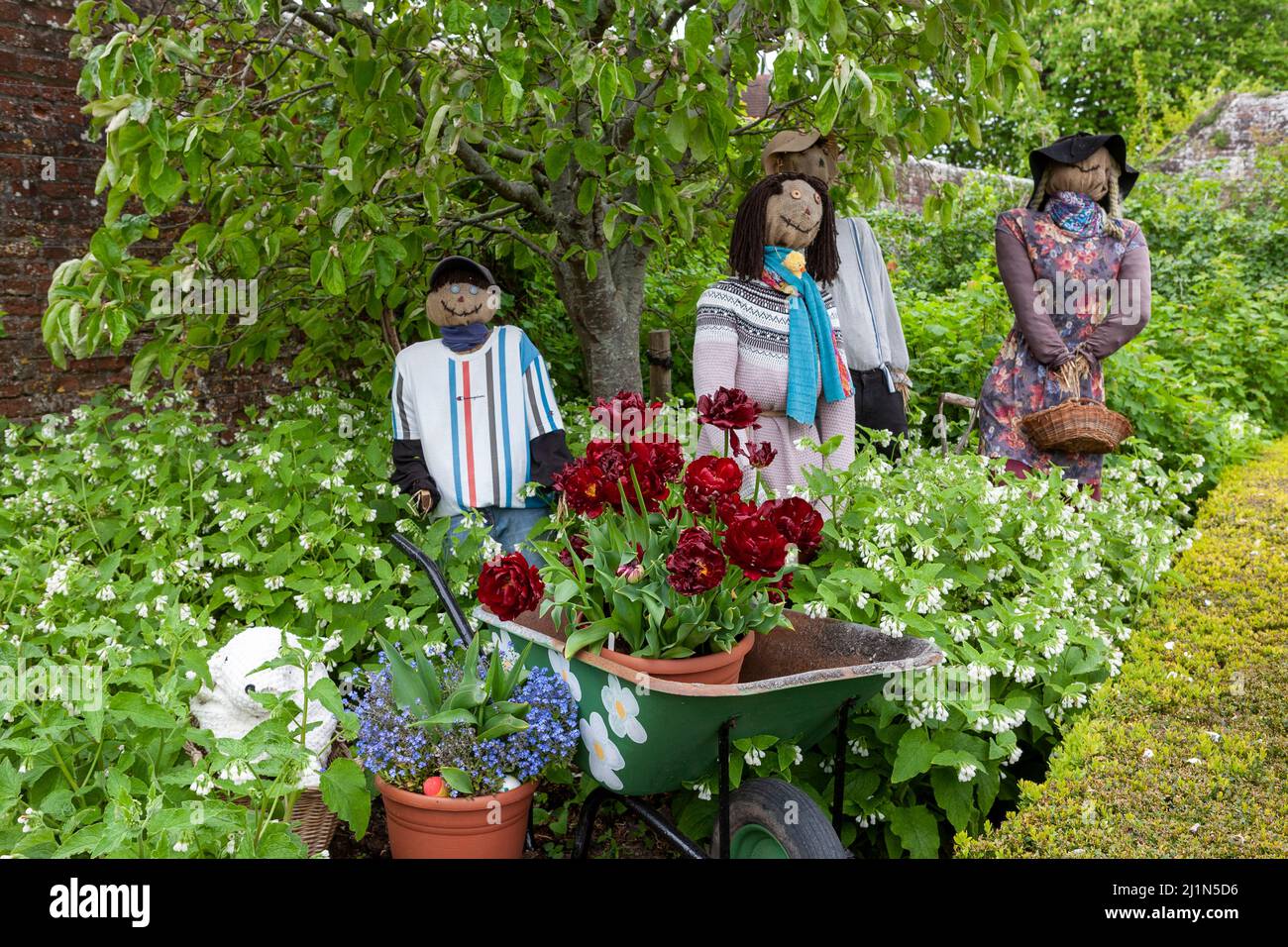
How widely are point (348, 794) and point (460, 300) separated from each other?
1.87 meters

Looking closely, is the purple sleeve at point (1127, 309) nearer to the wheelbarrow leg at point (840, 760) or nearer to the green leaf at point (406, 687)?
the wheelbarrow leg at point (840, 760)

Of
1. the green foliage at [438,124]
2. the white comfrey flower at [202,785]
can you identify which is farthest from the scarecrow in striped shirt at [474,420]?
the white comfrey flower at [202,785]

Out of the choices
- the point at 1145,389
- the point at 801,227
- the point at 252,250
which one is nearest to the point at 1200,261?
the point at 1145,389

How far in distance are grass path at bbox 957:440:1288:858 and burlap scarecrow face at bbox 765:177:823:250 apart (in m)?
1.71

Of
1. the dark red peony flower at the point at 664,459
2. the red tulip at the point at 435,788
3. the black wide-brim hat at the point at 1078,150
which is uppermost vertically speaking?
the black wide-brim hat at the point at 1078,150

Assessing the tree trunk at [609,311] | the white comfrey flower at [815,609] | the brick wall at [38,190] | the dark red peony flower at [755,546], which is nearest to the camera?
the dark red peony flower at [755,546]

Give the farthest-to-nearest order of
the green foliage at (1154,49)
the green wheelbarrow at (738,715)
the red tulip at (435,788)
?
the green foliage at (1154,49) → the red tulip at (435,788) → the green wheelbarrow at (738,715)

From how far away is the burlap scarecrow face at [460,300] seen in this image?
3412 millimetres

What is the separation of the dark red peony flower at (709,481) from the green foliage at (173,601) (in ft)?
2.90

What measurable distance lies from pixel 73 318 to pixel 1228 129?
A: 47.2 ft

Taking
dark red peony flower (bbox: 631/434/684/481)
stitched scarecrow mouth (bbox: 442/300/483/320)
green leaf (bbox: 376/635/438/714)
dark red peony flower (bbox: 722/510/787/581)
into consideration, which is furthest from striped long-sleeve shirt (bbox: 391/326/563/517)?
dark red peony flower (bbox: 722/510/787/581)

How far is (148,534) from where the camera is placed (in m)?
3.45

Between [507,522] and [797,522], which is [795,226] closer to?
[507,522]

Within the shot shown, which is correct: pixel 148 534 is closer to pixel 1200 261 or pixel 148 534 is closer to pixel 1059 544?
pixel 1059 544
